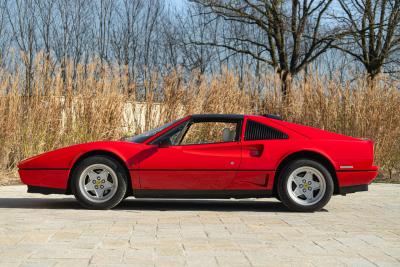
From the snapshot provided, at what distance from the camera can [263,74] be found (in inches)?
607

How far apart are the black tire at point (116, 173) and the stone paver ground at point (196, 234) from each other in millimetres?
169

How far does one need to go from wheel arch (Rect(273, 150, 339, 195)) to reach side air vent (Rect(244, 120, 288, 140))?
28 centimetres

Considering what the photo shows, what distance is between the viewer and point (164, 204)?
877 centimetres

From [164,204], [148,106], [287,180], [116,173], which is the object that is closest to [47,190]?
[116,173]

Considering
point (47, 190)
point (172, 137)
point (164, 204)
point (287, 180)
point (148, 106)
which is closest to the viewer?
point (287, 180)

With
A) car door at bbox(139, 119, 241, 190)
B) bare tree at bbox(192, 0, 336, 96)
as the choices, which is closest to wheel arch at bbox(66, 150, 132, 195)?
car door at bbox(139, 119, 241, 190)

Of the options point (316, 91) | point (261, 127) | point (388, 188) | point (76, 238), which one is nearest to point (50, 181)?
point (76, 238)

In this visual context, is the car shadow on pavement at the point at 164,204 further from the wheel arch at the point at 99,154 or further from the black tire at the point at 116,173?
the wheel arch at the point at 99,154

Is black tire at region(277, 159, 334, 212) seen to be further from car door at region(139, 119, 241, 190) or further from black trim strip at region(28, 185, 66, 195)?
black trim strip at region(28, 185, 66, 195)

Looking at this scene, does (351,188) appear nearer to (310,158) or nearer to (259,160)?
(310,158)

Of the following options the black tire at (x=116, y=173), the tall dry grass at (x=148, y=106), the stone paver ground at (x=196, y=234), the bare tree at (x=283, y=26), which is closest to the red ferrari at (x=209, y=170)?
the black tire at (x=116, y=173)

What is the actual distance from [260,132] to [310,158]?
730mm

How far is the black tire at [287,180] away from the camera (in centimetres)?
777

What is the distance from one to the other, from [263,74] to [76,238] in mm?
10387
